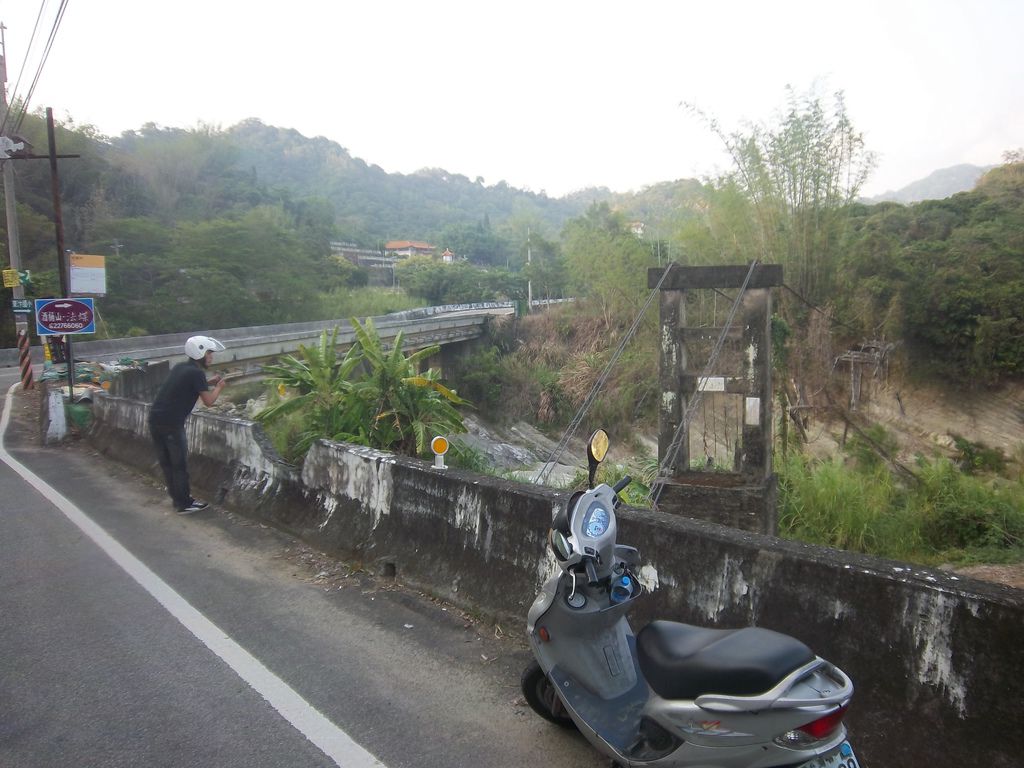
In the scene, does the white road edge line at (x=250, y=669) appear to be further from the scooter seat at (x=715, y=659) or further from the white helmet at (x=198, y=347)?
the white helmet at (x=198, y=347)

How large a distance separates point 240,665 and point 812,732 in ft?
10.1

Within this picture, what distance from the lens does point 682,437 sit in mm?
12352

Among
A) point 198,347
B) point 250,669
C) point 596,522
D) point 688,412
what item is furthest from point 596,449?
point 688,412

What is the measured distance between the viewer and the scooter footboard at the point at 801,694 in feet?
7.47

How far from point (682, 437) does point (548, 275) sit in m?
44.6

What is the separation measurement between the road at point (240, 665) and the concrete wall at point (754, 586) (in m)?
0.30

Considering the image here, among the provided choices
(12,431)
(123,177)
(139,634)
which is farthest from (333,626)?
(123,177)

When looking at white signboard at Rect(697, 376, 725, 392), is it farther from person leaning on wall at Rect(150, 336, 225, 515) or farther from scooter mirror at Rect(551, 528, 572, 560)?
scooter mirror at Rect(551, 528, 572, 560)

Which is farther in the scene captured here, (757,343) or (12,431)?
(12,431)

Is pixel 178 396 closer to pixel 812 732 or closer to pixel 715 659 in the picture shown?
pixel 715 659

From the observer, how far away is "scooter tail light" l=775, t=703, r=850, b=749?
227cm

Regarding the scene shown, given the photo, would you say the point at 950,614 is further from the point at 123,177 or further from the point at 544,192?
the point at 544,192

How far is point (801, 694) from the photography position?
7.54 feet

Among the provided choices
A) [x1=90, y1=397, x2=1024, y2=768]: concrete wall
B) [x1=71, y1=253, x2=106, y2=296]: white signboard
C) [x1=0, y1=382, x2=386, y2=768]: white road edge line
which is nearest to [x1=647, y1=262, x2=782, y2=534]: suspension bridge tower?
[x1=90, y1=397, x2=1024, y2=768]: concrete wall
